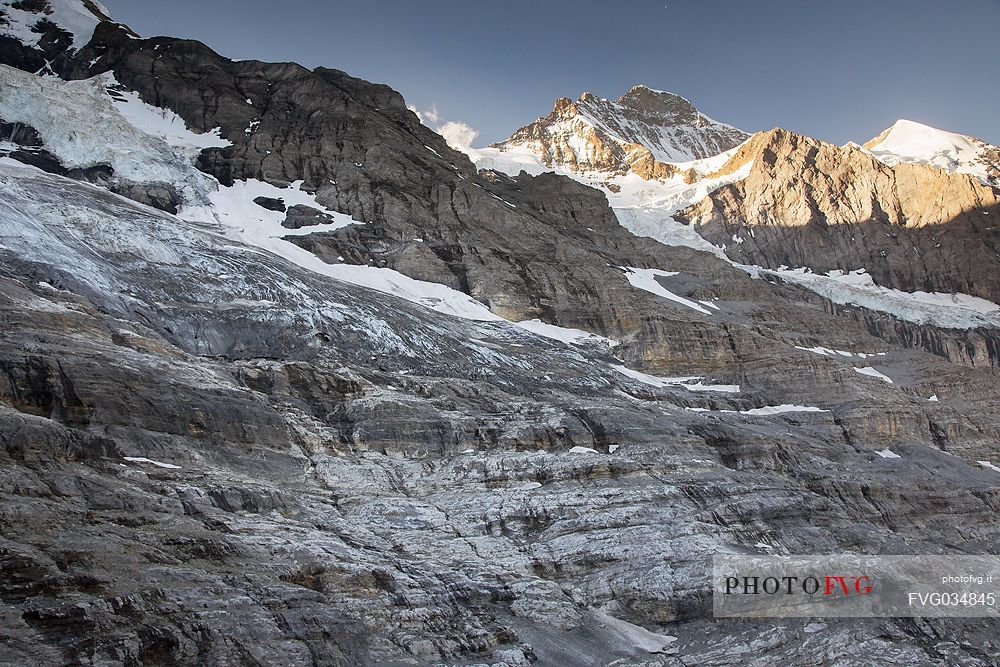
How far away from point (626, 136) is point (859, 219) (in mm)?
74722

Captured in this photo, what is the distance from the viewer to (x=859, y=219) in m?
106

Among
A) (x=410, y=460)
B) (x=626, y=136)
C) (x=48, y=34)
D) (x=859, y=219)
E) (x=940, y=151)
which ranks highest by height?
(x=626, y=136)

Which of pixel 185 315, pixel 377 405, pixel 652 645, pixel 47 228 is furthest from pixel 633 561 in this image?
pixel 47 228

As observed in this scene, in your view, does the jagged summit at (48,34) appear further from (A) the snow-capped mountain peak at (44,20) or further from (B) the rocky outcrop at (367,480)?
(B) the rocky outcrop at (367,480)

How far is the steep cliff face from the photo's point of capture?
9850 centimetres

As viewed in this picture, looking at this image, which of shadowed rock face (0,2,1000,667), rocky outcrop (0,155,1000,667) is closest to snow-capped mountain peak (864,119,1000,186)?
shadowed rock face (0,2,1000,667)

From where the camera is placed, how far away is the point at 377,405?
114ft

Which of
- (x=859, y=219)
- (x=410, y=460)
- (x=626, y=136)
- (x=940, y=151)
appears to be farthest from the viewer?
(x=626, y=136)

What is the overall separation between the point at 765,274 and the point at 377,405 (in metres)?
67.8

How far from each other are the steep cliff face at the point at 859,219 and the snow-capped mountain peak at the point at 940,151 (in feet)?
84.1

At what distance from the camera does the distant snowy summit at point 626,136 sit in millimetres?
149250

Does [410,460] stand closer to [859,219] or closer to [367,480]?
[367,480]

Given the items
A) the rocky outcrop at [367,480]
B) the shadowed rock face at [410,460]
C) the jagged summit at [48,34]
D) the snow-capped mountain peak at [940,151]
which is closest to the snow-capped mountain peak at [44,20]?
the jagged summit at [48,34]

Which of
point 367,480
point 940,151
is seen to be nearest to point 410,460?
point 367,480
